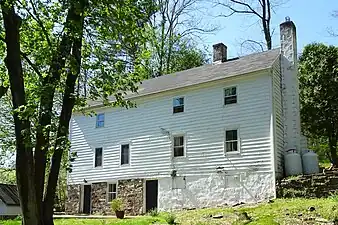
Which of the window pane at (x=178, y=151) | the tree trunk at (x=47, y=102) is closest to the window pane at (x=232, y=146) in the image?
the window pane at (x=178, y=151)

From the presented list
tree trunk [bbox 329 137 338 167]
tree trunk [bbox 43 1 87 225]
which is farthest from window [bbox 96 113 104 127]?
tree trunk [bbox 43 1 87 225]

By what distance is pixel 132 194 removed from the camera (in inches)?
921

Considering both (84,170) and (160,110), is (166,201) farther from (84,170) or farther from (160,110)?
(84,170)

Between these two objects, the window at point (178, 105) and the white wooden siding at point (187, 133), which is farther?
the window at point (178, 105)

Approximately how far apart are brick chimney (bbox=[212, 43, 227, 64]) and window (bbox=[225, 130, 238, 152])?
596cm

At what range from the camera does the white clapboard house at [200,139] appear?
19.6 metres

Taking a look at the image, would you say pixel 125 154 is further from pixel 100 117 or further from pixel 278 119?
pixel 278 119

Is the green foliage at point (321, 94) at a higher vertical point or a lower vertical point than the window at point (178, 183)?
higher

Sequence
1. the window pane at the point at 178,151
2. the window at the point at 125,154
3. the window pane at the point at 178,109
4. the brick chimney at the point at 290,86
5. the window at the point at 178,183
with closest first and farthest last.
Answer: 1. the brick chimney at the point at 290,86
2. the window at the point at 178,183
3. the window pane at the point at 178,151
4. the window pane at the point at 178,109
5. the window at the point at 125,154

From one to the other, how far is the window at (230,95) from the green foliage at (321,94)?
22.4 feet

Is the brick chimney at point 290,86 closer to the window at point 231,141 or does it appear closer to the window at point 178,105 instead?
the window at point 231,141

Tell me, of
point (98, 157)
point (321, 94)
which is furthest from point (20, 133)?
point (321, 94)

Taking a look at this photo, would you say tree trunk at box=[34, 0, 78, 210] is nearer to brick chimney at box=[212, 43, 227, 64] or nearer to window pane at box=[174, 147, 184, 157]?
window pane at box=[174, 147, 184, 157]

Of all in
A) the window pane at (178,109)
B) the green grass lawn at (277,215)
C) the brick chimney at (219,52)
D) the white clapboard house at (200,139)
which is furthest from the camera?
the brick chimney at (219,52)
